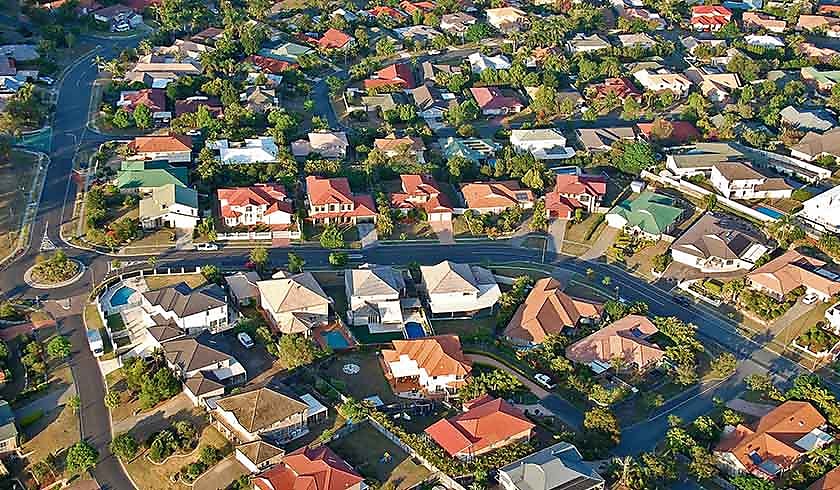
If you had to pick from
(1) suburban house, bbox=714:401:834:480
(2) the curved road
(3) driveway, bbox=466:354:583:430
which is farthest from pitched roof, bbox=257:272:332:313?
(1) suburban house, bbox=714:401:834:480

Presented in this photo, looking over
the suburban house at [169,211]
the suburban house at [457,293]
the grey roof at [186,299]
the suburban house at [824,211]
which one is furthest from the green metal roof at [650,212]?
the suburban house at [169,211]

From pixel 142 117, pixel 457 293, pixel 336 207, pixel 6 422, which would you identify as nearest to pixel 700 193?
pixel 457 293

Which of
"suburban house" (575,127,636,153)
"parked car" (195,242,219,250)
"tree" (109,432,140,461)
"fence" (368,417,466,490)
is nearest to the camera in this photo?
"fence" (368,417,466,490)

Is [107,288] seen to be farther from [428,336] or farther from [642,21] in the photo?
[642,21]

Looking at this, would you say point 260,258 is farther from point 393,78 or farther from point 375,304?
point 393,78

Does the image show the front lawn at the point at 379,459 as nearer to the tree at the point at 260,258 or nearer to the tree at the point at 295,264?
the tree at the point at 295,264

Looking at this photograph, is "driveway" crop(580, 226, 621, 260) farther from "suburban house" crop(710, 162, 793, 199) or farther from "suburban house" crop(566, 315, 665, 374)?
"suburban house" crop(710, 162, 793, 199)
